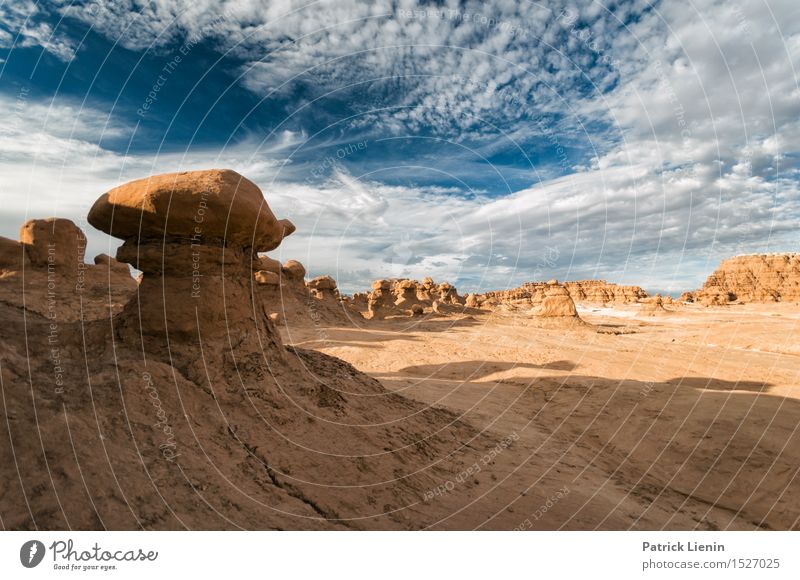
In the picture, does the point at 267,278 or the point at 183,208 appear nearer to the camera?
the point at 183,208

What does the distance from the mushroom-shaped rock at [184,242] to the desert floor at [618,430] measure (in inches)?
194

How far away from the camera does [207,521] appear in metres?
3.99

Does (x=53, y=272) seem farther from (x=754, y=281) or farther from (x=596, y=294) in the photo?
(x=754, y=281)

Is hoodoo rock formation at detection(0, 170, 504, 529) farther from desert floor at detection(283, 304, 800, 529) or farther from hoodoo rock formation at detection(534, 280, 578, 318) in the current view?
hoodoo rock formation at detection(534, 280, 578, 318)

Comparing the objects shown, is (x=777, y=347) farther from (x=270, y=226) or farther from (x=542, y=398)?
(x=270, y=226)

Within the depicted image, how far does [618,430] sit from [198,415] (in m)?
10.3

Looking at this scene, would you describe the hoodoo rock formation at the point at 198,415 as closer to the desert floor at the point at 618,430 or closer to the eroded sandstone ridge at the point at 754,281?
the desert floor at the point at 618,430

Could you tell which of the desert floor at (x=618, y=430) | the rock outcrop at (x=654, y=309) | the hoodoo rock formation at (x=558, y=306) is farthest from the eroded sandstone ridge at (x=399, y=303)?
the rock outcrop at (x=654, y=309)

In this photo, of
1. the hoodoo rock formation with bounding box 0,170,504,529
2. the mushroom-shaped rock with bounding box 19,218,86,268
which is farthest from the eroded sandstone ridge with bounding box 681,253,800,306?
the mushroom-shaped rock with bounding box 19,218,86,268

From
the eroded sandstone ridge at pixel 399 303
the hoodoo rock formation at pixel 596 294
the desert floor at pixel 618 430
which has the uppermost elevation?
the hoodoo rock formation at pixel 596 294

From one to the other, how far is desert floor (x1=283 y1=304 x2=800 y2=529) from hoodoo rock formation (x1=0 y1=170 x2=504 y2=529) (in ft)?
3.98

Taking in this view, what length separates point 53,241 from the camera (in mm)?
17688
